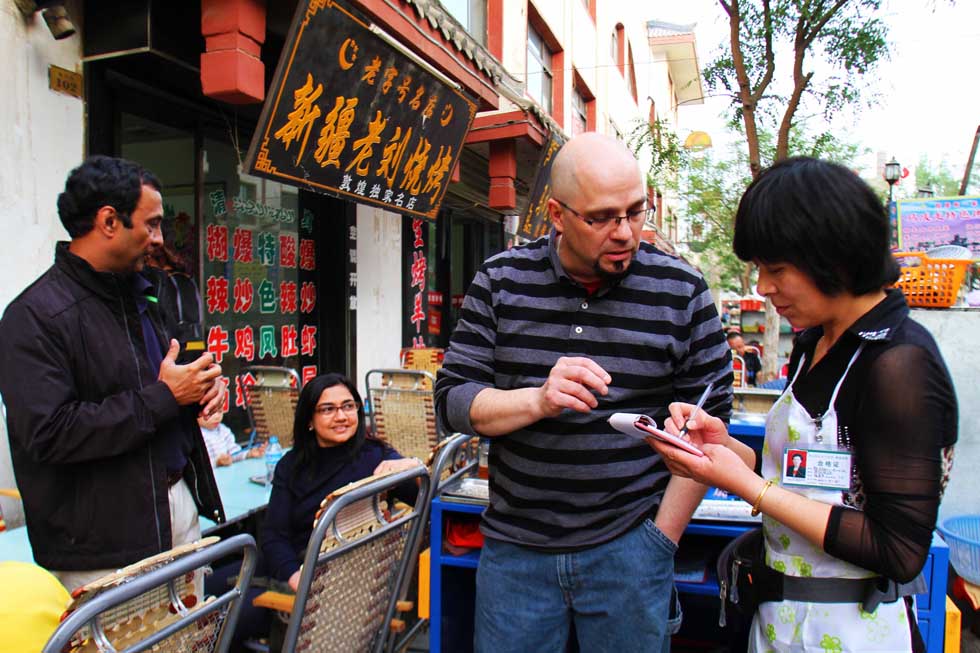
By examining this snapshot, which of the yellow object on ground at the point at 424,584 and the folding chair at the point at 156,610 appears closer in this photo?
the folding chair at the point at 156,610

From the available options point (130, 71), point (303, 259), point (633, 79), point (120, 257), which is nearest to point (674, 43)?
point (633, 79)

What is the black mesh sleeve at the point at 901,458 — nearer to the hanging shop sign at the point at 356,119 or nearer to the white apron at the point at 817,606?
the white apron at the point at 817,606

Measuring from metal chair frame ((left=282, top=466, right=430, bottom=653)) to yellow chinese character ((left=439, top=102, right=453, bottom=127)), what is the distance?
162 inches

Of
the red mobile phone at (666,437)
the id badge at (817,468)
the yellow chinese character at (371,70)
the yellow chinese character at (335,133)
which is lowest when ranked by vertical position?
the id badge at (817,468)

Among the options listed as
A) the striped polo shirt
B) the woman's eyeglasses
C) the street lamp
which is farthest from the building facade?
the street lamp

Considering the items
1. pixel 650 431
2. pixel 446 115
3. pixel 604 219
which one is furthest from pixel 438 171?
→ pixel 650 431

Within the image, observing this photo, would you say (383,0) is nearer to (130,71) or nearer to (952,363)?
(130,71)

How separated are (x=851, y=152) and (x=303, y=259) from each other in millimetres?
19017

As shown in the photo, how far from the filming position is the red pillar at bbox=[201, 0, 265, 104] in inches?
143

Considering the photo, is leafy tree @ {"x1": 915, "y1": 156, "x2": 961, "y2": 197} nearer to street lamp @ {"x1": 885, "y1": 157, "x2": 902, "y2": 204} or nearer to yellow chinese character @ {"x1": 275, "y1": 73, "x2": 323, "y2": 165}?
street lamp @ {"x1": 885, "y1": 157, "x2": 902, "y2": 204}

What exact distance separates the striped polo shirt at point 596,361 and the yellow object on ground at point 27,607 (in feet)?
3.04

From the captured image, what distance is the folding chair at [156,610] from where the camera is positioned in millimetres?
1300

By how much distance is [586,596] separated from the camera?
5.27 feet

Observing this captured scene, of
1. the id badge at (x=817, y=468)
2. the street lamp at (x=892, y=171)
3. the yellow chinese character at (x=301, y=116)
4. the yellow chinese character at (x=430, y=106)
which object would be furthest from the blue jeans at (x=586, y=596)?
the street lamp at (x=892, y=171)
